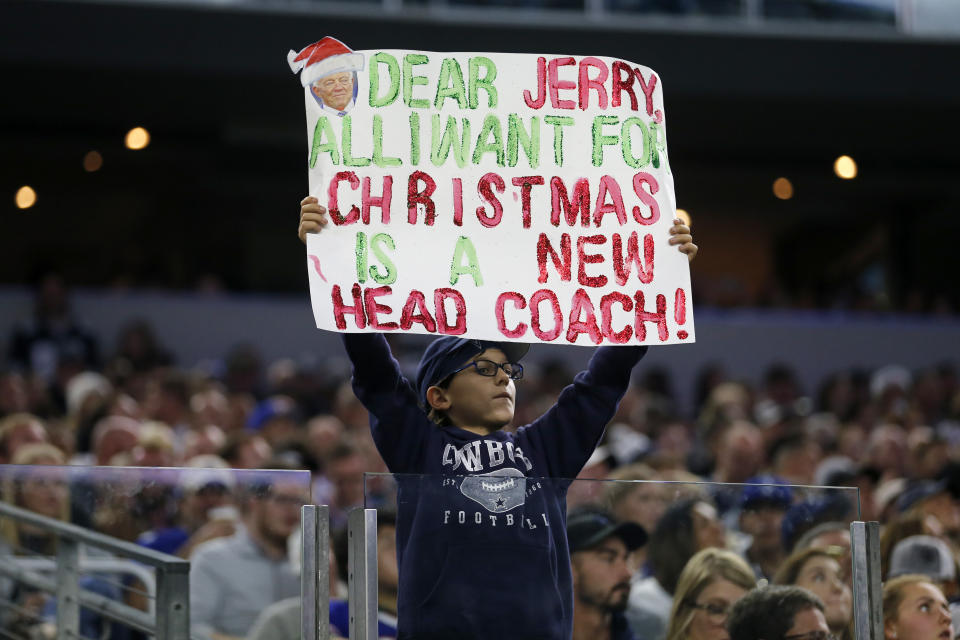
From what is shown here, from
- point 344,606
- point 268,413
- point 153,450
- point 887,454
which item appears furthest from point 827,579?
point 268,413

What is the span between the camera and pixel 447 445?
3.56 m

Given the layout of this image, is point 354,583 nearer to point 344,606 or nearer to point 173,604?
point 344,606

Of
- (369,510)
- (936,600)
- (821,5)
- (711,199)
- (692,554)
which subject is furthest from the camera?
(711,199)

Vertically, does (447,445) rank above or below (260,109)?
below

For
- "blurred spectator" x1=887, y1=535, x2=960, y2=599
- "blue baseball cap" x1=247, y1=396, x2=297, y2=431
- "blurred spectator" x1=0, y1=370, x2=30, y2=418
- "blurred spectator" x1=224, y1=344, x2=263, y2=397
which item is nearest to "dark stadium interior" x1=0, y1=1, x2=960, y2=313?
"blurred spectator" x1=224, y1=344, x2=263, y2=397

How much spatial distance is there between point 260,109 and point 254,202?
7.82 ft

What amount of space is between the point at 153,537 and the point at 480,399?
1109 millimetres

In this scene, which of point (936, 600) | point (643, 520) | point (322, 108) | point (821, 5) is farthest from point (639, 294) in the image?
point (821, 5)

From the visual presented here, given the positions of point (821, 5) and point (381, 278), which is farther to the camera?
point (821, 5)

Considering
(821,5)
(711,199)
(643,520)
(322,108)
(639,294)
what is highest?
(821,5)

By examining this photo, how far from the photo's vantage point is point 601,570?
3715 millimetres

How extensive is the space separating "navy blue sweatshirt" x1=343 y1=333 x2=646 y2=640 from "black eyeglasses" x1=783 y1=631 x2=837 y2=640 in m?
0.61

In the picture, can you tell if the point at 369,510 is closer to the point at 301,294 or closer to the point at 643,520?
the point at 643,520

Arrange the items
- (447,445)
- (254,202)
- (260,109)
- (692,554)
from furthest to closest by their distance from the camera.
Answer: (254,202), (260,109), (692,554), (447,445)
